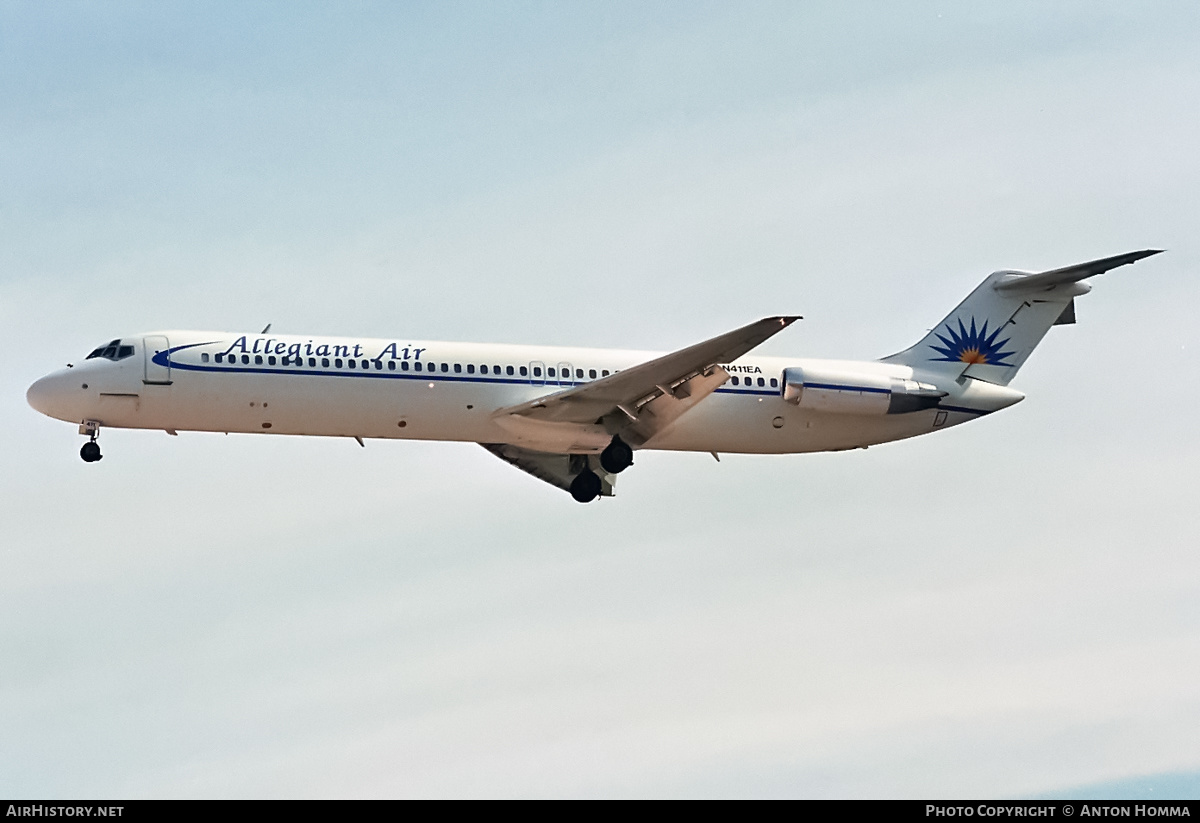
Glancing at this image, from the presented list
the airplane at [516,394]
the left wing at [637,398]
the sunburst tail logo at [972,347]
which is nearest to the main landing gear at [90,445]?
the airplane at [516,394]

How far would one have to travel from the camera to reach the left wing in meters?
34.3

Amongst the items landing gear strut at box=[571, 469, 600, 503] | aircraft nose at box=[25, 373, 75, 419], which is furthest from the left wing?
aircraft nose at box=[25, 373, 75, 419]

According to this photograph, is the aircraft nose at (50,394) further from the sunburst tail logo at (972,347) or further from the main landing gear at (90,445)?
the sunburst tail logo at (972,347)

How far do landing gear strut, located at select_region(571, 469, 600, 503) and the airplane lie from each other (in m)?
0.08

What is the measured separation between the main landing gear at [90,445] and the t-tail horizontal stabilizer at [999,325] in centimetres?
1777

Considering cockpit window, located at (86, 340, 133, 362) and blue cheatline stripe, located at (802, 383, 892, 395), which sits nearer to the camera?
cockpit window, located at (86, 340, 133, 362)

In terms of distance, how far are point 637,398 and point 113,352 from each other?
10891 millimetres

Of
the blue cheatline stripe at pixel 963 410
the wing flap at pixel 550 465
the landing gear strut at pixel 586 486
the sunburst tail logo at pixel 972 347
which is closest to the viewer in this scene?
the blue cheatline stripe at pixel 963 410

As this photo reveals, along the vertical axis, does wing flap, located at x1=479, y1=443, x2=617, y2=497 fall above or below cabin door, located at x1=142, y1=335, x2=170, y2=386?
below

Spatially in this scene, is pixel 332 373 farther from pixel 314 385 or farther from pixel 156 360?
pixel 156 360

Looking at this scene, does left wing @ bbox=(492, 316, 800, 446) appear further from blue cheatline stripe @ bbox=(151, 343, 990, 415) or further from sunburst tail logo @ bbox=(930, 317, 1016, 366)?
sunburst tail logo @ bbox=(930, 317, 1016, 366)

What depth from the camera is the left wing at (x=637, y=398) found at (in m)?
34.3

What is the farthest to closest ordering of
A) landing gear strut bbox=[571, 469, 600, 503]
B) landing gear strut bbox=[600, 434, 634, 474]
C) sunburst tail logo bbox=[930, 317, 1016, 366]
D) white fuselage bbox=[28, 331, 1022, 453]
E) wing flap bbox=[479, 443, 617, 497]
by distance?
sunburst tail logo bbox=[930, 317, 1016, 366] < wing flap bbox=[479, 443, 617, 497] < landing gear strut bbox=[571, 469, 600, 503] < landing gear strut bbox=[600, 434, 634, 474] < white fuselage bbox=[28, 331, 1022, 453]
